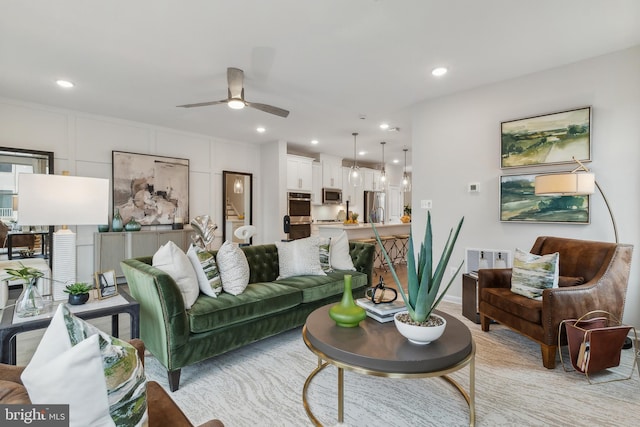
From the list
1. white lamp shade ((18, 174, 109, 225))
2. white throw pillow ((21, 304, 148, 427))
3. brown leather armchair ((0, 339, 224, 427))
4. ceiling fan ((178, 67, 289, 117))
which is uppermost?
ceiling fan ((178, 67, 289, 117))

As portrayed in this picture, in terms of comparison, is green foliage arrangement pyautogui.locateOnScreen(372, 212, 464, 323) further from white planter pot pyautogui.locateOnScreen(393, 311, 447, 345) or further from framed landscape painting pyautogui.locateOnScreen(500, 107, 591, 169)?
framed landscape painting pyautogui.locateOnScreen(500, 107, 591, 169)

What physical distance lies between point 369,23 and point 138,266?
2579 millimetres

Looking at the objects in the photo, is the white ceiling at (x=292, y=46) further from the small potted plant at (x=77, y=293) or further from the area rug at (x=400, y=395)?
the area rug at (x=400, y=395)

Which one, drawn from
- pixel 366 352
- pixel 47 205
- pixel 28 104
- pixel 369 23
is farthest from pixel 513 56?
pixel 28 104

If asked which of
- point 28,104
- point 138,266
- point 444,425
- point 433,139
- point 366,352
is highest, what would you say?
point 28,104

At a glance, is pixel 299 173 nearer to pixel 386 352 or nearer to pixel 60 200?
pixel 60 200

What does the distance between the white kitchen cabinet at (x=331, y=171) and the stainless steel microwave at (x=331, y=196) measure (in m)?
0.11

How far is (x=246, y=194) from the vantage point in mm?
6738

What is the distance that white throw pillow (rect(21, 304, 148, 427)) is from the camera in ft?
2.43

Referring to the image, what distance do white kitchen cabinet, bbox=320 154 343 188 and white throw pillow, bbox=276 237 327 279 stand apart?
14.6ft

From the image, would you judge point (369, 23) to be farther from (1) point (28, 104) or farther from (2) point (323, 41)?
(1) point (28, 104)

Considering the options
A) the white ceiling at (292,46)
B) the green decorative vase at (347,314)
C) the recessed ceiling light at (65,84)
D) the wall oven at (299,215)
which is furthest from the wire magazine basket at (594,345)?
the recessed ceiling light at (65,84)

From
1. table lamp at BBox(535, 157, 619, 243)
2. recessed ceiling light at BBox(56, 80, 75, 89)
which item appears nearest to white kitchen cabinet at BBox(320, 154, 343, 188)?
recessed ceiling light at BBox(56, 80, 75, 89)

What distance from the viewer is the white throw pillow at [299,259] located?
10.8 feet
